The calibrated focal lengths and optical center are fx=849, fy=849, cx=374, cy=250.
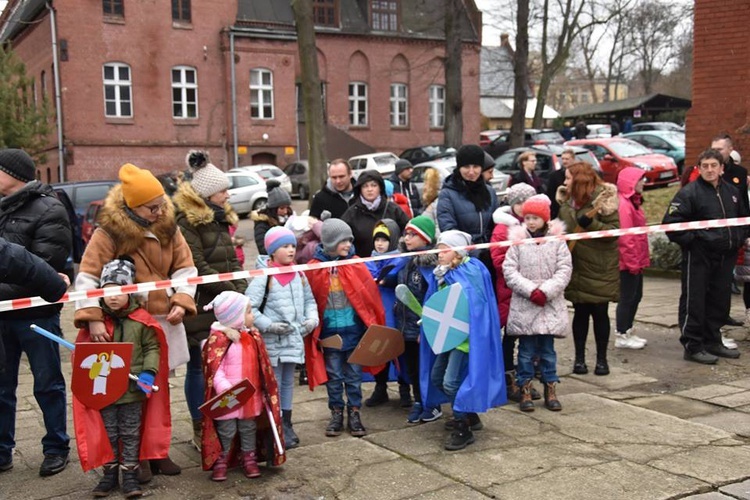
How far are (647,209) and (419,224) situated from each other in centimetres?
1179

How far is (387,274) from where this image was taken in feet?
21.5

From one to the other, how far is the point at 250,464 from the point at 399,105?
4150 cm

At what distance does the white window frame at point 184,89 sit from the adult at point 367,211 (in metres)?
31.5

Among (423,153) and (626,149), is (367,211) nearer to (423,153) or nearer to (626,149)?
(626,149)

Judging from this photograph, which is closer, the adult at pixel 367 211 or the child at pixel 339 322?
the child at pixel 339 322

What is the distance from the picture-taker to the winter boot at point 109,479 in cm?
491

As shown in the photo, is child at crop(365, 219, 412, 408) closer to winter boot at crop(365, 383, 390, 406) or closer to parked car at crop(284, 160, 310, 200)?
winter boot at crop(365, 383, 390, 406)

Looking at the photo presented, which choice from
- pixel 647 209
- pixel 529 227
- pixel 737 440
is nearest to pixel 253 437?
pixel 529 227

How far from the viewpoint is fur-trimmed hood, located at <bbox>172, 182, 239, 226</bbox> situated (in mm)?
5703

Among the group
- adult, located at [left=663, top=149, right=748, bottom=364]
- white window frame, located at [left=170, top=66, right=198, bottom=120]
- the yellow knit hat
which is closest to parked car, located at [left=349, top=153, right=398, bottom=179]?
white window frame, located at [left=170, top=66, right=198, bottom=120]

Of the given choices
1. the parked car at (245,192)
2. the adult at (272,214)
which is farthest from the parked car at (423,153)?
the adult at (272,214)

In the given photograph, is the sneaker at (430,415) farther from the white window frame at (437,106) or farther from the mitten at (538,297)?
the white window frame at (437,106)

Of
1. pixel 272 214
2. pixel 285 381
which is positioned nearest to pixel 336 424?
pixel 285 381

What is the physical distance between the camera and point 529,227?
657cm
